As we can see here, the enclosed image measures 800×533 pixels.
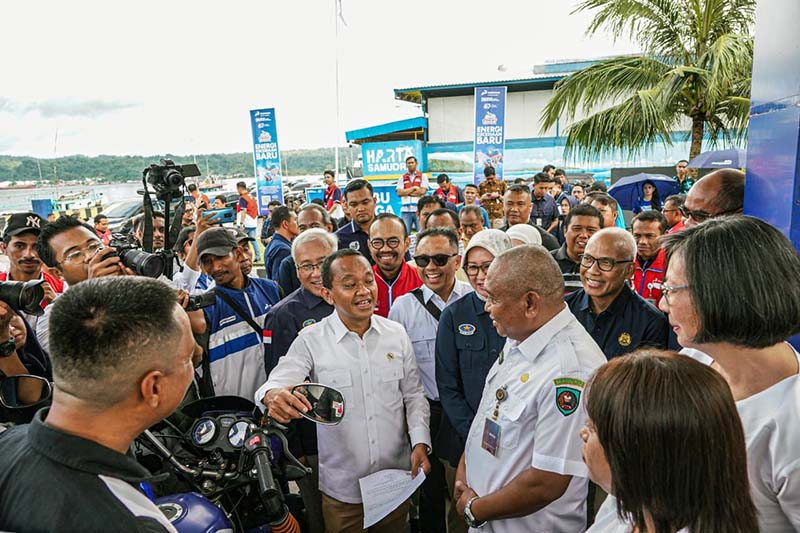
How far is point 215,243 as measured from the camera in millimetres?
3383

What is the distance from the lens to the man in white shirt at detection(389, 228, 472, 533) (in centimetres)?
318

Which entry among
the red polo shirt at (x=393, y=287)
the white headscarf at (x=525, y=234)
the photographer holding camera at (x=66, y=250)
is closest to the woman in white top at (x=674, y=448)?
the red polo shirt at (x=393, y=287)

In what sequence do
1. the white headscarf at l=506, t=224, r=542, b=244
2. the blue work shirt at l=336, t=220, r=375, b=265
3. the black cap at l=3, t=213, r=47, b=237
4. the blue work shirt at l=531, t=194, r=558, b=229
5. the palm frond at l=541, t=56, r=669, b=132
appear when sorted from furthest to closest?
the palm frond at l=541, t=56, r=669, b=132, the blue work shirt at l=531, t=194, r=558, b=229, the blue work shirt at l=336, t=220, r=375, b=265, the white headscarf at l=506, t=224, r=542, b=244, the black cap at l=3, t=213, r=47, b=237

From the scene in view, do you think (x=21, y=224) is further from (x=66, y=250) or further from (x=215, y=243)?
(x=215, y=243)

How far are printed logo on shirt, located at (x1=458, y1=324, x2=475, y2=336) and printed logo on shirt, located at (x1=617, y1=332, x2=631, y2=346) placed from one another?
0.95m

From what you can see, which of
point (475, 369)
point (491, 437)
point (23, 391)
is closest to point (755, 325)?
point (491, 437)

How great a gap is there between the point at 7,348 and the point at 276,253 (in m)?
3.34

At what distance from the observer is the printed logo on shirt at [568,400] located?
186 centimetres

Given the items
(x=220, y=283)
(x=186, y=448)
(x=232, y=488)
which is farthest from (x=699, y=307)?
(x=220, y=283)

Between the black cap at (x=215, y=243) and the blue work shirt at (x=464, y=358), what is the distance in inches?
62.8

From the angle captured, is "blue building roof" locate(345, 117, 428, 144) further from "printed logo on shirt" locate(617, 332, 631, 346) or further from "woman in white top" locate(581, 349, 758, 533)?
"woman in white top" locate(581, 349, 758, 533)

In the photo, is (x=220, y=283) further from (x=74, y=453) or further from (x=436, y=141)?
(x=436, y=141)

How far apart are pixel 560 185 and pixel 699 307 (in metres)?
10.9

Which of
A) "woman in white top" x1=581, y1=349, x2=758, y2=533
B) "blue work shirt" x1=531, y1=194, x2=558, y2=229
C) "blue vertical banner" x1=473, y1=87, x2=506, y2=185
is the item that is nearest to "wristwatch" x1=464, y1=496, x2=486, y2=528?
"woman in white top" x1=581, y1=349, x2=758, y2=533
